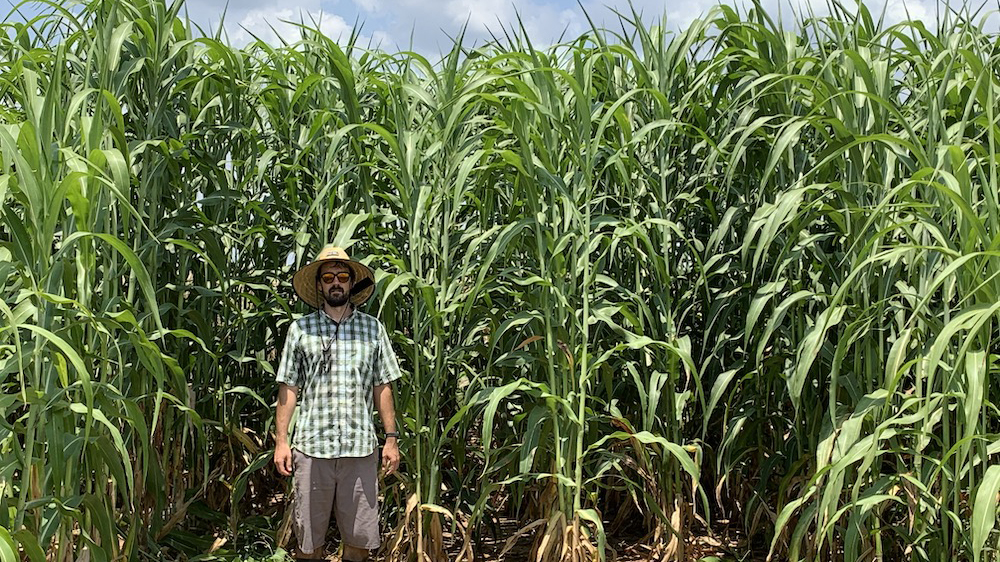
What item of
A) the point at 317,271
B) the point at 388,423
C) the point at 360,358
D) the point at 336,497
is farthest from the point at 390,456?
the point at 317,271

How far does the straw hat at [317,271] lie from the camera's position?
3.16m

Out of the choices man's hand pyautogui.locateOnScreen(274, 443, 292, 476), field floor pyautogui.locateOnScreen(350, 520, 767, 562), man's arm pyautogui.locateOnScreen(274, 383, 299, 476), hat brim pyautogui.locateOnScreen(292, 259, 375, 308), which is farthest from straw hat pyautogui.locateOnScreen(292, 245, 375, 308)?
field floor pyautogui.locateOnScreen(350, 520, 767, 562)

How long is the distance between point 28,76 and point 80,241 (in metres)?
0.44

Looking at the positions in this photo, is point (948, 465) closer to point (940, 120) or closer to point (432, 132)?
point (940, 120)

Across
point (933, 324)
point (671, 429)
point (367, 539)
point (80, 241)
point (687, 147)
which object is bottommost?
point (367, 539)

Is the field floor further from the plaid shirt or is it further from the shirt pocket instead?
the shirt pocket

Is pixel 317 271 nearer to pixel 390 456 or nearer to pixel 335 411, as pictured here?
pixel 335 411

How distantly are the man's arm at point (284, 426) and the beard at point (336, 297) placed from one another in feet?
1.01

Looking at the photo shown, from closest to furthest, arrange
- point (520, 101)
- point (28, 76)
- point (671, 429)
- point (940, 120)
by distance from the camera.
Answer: point (28, 76) → point (940, 120) → point (520, 101) → point (671, 429)

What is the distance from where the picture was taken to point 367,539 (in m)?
3.27

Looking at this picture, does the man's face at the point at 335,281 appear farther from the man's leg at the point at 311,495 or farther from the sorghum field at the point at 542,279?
the man's leg at the point at 311,495

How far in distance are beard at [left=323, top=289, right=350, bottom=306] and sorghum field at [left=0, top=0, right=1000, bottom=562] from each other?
0.67 ft

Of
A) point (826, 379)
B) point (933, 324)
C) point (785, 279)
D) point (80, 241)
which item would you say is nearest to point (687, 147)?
point (785, 279)

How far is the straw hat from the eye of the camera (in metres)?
3.16
